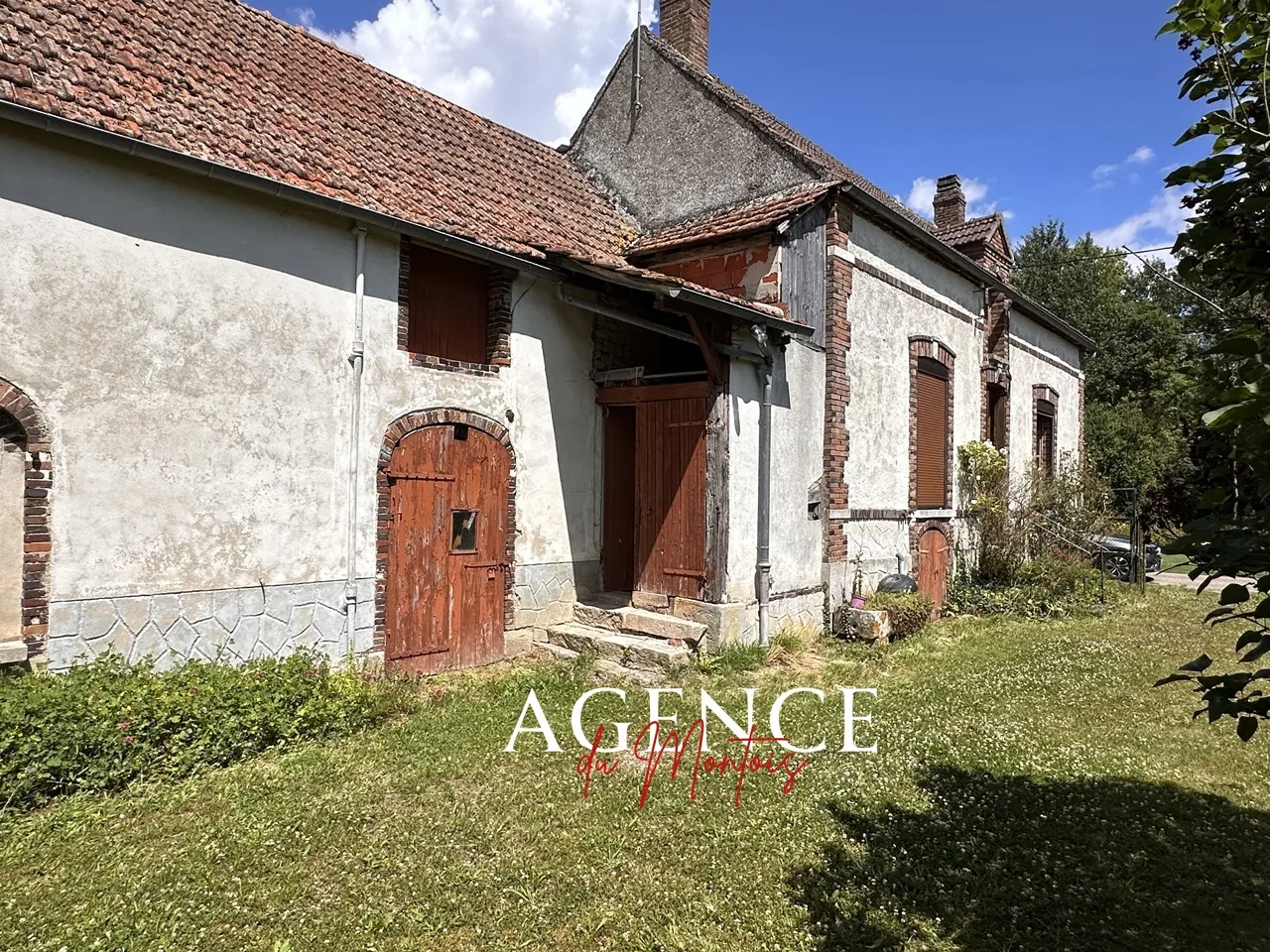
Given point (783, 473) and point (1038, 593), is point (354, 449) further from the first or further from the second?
point (1038, 593)

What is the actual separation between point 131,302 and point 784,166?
8.00 m

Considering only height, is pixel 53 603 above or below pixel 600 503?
below

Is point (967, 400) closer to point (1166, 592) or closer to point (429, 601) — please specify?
point (1166, 592)

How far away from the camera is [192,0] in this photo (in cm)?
851

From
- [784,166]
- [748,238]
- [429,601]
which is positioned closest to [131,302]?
[429,601]

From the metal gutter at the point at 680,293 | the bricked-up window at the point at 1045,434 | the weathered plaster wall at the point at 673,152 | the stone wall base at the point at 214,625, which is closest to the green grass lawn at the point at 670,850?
the stone wall base at the point at 214,625

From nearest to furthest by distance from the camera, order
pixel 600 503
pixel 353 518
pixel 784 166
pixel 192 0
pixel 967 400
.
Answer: pixel 353 518 < pixel 192 0 < pixel 600 503 < pixel 784 166 < pixel 967 400

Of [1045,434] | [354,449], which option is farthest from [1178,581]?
[354,449]

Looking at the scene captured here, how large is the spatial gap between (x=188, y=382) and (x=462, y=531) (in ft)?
9.81

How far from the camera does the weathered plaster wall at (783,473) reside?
8.30 meters

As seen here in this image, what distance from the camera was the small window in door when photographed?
7.97 meters

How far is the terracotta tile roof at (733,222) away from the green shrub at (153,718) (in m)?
6.88

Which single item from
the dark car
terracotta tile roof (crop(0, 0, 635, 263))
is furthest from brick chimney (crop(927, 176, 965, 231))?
terracotta tile roof (crop(0, 0, 635, 263))

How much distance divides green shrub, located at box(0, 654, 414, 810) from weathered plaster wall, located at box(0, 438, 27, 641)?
18.3 inches
